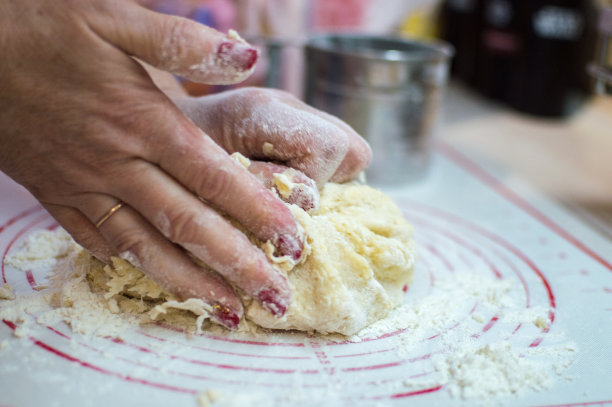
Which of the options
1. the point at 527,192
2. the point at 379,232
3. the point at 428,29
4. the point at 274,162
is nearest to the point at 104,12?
the point at 274,162

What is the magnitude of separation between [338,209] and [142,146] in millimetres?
446

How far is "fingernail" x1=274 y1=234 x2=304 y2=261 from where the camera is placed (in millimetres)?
983

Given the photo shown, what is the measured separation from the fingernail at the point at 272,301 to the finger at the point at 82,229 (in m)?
0.31

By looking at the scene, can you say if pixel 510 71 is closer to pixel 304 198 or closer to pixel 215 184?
pixel 304 198

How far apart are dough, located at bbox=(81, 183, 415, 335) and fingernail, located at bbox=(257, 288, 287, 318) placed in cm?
2

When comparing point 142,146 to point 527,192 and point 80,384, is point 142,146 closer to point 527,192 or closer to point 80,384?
point 80,384

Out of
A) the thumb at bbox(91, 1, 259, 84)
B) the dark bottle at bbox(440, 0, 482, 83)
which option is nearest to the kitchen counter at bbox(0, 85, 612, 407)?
the thumb at bbox(91, 1, 259, 84)

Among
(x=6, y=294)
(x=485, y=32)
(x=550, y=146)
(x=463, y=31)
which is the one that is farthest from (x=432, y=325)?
(x=463, y=31)

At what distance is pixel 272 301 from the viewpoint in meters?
0.97

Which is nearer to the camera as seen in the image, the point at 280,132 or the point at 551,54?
the point at 280,132

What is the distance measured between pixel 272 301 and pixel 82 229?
382 millimetres

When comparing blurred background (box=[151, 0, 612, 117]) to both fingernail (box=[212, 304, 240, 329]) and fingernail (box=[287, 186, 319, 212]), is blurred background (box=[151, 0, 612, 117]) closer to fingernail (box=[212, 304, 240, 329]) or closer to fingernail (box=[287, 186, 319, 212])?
fingernail (box=[287, 186, 319, 212])

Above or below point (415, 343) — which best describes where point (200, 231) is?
above

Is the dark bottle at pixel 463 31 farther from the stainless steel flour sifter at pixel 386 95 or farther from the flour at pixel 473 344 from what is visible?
the flour at pixel 473 344
